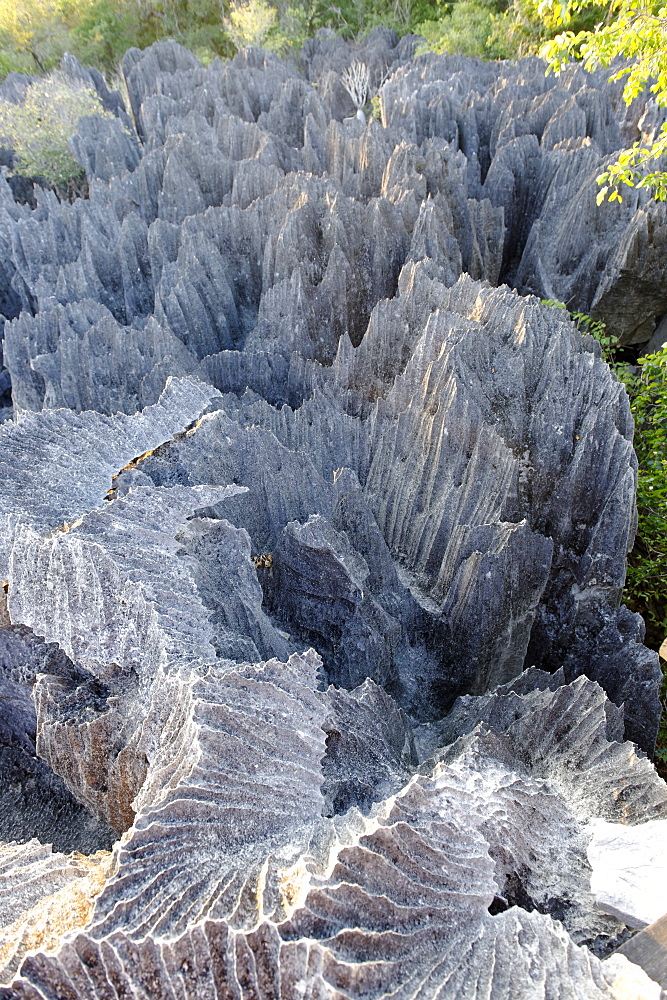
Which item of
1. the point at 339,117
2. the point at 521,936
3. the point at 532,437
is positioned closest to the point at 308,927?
the point at 521,936

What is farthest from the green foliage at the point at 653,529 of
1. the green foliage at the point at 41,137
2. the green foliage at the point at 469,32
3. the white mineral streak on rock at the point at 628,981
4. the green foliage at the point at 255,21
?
the green foliage at the point at 255,21

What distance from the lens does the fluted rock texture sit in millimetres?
2090

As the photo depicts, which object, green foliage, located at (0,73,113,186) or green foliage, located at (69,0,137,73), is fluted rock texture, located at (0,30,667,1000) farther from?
green foliage, located at (69,0,137,73)

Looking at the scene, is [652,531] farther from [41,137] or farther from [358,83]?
[358,83]

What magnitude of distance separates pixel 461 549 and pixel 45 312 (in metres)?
5.53

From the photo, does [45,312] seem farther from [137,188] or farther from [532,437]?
[532,437]

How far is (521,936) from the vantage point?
6.84 feet

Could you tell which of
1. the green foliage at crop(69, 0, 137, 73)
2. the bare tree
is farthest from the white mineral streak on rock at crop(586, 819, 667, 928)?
the green foliage at crop(69, 0, 137, 73)

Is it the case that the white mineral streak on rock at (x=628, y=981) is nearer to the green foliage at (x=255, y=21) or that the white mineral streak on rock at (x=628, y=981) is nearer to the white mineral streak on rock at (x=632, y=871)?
the white mineral streak on rock at (x=632, y=871)

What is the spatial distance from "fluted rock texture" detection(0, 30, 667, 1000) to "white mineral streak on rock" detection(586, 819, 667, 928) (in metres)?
0.16

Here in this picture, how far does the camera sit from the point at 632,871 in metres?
2.37

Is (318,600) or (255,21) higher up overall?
(255,21)

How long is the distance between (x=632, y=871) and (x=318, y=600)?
2304 millimetres

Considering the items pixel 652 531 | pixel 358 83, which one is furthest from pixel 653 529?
pixel 358 83
